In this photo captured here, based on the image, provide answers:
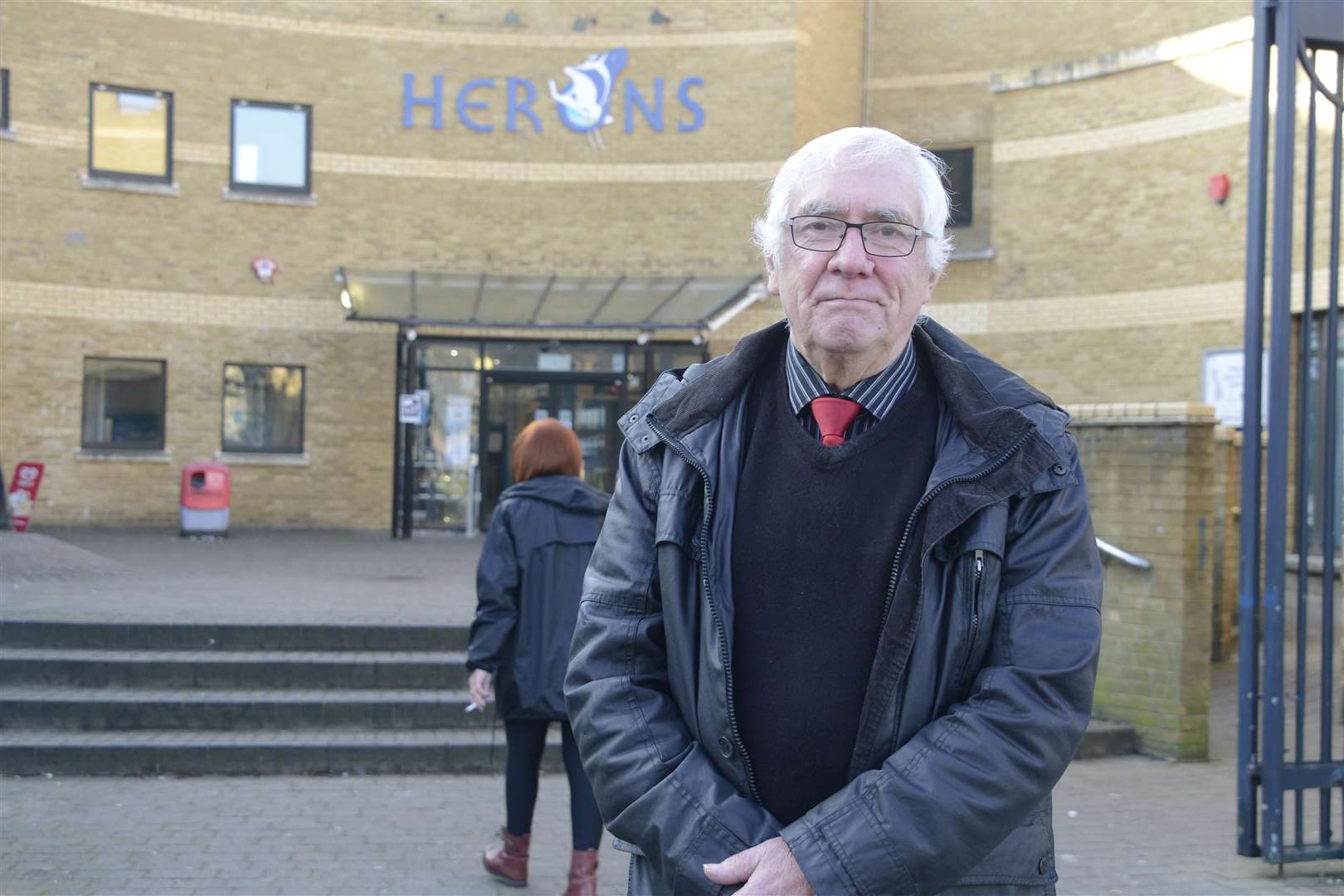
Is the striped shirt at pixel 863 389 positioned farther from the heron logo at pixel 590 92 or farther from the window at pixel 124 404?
the window at pixel 124 404

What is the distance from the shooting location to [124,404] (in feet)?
58.8

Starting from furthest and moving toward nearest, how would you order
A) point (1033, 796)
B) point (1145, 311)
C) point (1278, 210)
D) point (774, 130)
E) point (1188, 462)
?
point (774, 130) < point (1145, 311) < point (1188, 462) < point (1278, 210) < point (1033, 796)

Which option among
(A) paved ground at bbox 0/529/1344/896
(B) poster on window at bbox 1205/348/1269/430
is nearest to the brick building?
(B) poster on window at bbox 1205/348/1269/430

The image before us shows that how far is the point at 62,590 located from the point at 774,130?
11.8m

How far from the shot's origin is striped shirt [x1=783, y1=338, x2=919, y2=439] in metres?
2.39

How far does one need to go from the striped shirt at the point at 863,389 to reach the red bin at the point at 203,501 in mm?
15538

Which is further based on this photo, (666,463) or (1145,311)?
(1145,311)

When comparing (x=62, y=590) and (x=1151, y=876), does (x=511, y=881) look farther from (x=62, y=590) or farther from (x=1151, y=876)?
(x=62, y=590)

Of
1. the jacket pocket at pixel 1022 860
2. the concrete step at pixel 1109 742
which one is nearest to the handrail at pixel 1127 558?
the concrete step at pixel 1109 742

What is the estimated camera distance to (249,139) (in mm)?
18234

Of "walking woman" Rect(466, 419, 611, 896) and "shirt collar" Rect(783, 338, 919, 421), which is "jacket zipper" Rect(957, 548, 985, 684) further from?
"walking woman" Rect(466, 419, 611, 896)

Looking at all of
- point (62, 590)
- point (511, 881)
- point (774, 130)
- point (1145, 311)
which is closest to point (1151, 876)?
point (511, 881)

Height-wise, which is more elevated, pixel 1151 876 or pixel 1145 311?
pixel 1145 311

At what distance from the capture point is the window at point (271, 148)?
18234mm
